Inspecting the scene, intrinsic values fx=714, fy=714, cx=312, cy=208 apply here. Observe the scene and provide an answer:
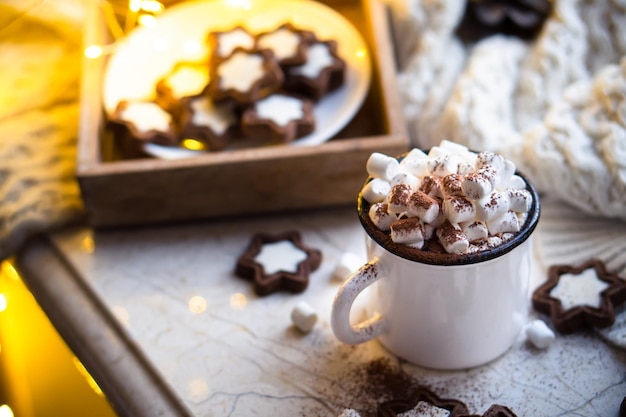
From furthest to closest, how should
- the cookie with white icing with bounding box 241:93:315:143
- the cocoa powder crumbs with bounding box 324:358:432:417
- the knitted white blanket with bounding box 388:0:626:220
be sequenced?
the cookie with white icing with bounding box 241:93:315:143, the knitted white blanket with bounding box 388:0:626:220, the cocoa powder crumbs with bounding box 324:358:432:417

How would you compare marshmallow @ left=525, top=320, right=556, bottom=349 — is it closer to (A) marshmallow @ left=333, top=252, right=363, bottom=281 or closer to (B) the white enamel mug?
(B) the white enamel mug

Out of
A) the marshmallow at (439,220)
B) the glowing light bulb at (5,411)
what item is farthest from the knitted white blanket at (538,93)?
the glowing light bulb at (5,411)

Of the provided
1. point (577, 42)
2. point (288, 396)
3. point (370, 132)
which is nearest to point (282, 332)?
point (288, 396)

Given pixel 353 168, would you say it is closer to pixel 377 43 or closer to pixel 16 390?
pixel 377 43

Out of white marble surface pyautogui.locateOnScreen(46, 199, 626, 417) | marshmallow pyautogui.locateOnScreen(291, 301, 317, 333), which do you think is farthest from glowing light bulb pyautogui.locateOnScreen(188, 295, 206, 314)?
marshmallow pyautogui.locateOnScreen(291, 301, 317, 333)

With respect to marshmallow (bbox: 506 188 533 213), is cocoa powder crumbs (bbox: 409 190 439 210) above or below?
above

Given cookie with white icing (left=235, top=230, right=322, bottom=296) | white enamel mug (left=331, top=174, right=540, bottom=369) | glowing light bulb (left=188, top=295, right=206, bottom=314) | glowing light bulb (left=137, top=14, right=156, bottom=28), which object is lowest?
glowing light bulb (left=188, top=295, right=206, bottom=314)

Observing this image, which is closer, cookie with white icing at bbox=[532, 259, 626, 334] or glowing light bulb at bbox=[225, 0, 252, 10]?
cookie with white icing at bbox=[532, 259, 626, 334]

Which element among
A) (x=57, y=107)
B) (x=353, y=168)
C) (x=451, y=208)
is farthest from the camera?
(x=57, y=107)
